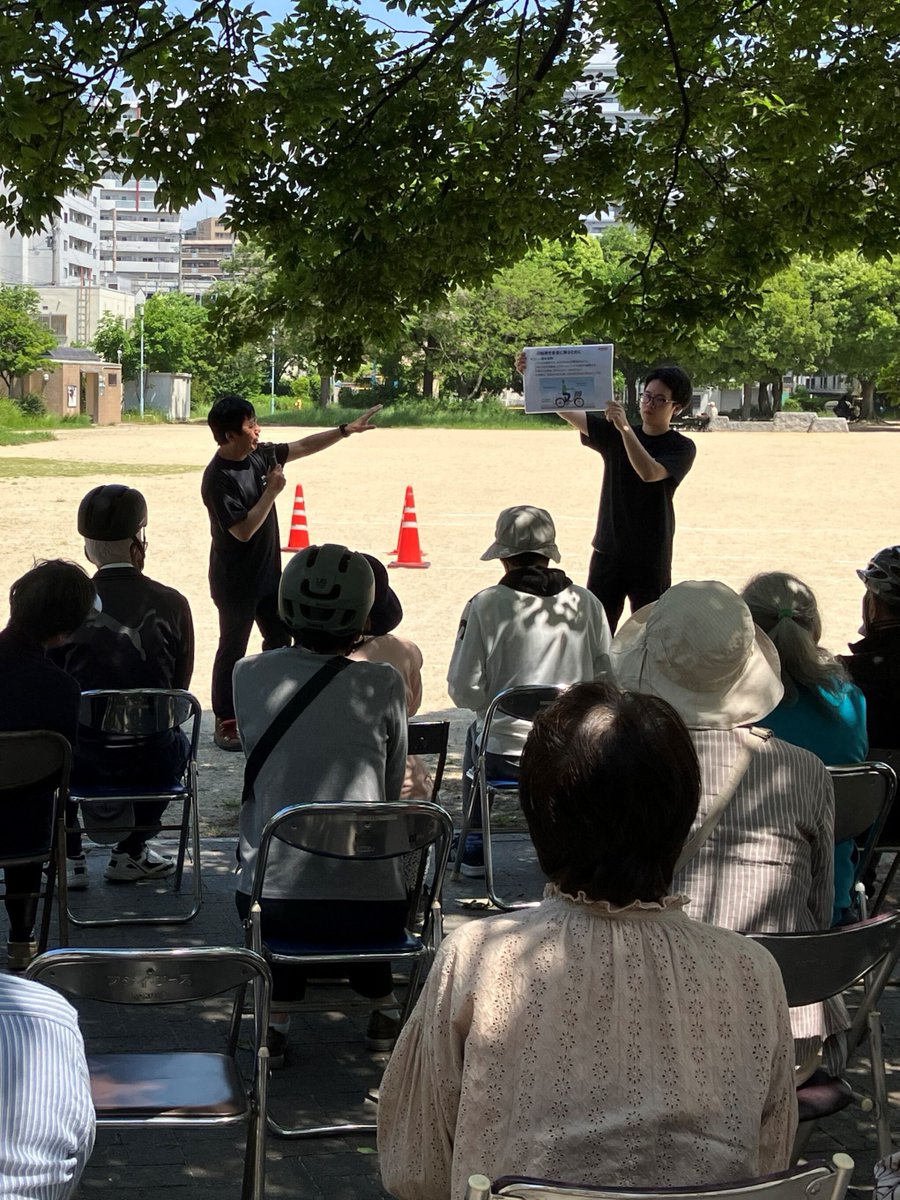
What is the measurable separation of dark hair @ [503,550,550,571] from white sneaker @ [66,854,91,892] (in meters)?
2.09

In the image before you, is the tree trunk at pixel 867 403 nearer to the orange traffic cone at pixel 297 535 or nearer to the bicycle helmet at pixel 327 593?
the orange traffic cone at pixel 297 535

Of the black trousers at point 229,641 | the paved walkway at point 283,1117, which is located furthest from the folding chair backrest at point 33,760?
the black trousers at point 229,641

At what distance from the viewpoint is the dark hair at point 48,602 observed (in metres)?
4.51

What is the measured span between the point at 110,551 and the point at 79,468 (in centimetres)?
3044

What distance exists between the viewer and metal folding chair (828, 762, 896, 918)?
12.4ft

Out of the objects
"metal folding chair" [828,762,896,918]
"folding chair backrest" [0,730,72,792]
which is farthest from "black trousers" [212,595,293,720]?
"metal folding chair" [828,762,896,918]

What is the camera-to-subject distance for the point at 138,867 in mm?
5863

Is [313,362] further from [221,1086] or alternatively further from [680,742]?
[680,742]

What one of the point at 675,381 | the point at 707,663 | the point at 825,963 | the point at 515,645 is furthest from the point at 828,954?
the point at 675,381

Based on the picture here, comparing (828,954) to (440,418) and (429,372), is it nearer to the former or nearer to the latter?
(440,418)

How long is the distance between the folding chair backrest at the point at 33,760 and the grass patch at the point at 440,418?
66612 mm

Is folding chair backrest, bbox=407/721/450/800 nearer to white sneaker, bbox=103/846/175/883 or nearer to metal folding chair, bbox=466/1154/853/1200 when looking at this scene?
white sneaker, bbox=103/846/175/883

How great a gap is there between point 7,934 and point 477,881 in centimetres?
188

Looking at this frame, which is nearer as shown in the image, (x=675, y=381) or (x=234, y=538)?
(x=675, y=381)
